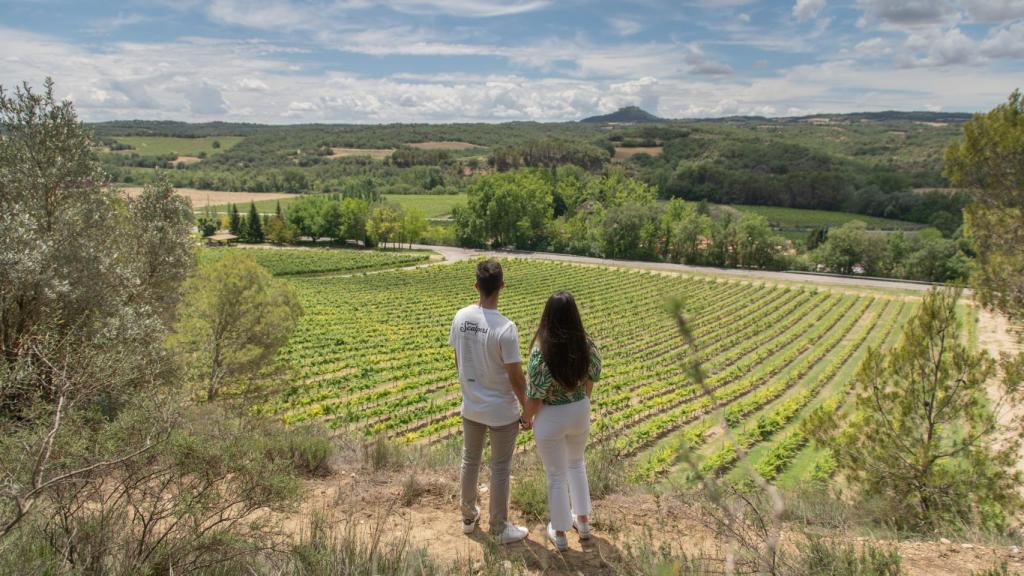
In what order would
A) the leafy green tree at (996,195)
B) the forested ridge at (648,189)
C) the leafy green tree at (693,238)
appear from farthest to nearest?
the leafy green tree at (693,238) < the forested ridge at (648,189) < the leafy green tree at (996,195)

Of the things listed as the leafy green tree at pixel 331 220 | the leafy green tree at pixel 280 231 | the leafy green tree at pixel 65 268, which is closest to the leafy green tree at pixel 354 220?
the leafy green tree at pixel 331 220

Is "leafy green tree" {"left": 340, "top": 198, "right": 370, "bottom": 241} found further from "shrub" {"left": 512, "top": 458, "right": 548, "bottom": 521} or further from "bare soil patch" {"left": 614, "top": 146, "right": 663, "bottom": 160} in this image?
"bare soil patch" {"left": 614, "top": 146, "right": 663, "bottom": 160}

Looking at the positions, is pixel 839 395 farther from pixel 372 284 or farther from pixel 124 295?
pixel 372 284

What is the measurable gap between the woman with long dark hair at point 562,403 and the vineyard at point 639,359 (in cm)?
172

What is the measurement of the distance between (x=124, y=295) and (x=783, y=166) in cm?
13384

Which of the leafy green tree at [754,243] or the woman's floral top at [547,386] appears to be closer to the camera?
the woman's floral top at [547,386]

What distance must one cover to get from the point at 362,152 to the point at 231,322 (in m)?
183

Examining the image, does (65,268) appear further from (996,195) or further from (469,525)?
(996,195)

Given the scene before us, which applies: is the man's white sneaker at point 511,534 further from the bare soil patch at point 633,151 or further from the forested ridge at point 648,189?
the bare soil patch at point 633,151

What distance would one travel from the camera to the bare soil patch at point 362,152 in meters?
181

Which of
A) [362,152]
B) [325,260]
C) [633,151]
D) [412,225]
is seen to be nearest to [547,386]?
[325,260]

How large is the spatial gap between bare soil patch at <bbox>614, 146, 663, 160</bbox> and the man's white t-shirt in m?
153

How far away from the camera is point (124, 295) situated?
7.78m

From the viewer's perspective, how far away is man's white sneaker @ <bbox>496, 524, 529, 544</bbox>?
408 centimetres
